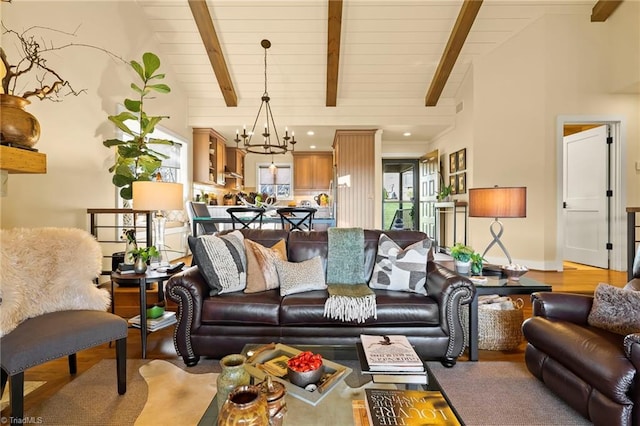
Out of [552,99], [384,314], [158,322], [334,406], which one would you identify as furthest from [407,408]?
[552,99]

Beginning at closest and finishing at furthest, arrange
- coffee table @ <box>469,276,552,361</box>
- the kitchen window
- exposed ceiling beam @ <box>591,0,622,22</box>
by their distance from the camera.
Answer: coffee table @ <box>469,276,552,361</box> → exposed ceiling beam @ <box>591,0,622,22</box> → the kitchen window

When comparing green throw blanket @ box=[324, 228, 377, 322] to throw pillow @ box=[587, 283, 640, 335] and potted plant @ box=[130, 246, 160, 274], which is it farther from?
potted plant @ box=[130, 246, 160, 274]

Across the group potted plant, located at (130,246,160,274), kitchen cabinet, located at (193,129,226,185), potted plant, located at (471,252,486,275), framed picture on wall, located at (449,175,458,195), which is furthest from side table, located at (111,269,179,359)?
framed picture on wall, located at (449,175,458,195)

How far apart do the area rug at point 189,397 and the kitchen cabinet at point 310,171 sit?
6.37 metres

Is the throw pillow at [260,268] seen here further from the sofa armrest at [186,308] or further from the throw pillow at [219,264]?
the sofa armrest at [186,308]

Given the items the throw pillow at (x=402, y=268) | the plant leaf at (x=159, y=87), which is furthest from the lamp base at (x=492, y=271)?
the plant leaf at (x=159, y=87)

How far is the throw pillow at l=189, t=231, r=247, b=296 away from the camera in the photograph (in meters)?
2.31

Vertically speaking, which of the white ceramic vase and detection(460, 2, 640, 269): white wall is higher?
detection(460, 2, 640, 269): white wall

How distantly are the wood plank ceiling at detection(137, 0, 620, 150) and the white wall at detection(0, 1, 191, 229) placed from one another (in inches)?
39.2

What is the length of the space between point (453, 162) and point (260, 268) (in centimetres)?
500

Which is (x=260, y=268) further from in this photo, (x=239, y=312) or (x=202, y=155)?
(x=202, y=155)

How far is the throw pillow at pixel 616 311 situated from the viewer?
5.43ft

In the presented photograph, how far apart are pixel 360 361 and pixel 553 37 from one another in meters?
5.54

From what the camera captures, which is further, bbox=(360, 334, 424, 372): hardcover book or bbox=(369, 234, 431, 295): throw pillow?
bbox=(369, 234, 431, 295): throw pillow
